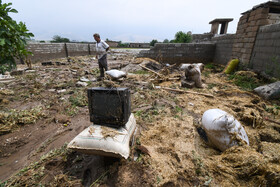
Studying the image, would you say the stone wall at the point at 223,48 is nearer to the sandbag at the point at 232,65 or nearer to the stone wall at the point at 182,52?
the stone wall at the point at 182,52

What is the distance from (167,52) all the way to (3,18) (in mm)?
8013

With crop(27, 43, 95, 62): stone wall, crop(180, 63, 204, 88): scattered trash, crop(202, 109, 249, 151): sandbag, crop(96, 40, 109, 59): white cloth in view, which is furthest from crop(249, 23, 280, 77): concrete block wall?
crop(27, 43, 95, 62): stone wall

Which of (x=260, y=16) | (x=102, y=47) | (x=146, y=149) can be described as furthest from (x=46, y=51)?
(x=260, y=16)

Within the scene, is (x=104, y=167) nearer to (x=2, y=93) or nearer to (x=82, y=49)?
(x=2, y=93)

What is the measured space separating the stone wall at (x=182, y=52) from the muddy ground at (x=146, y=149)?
5705 mm

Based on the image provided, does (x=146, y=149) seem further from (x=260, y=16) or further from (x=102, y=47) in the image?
(x=260, y=16)

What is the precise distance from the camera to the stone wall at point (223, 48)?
725 centimetres

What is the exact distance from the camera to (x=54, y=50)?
930 centimetres

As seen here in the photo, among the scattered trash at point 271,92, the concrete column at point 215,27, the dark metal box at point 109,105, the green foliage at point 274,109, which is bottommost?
the green foliage at point 274,109

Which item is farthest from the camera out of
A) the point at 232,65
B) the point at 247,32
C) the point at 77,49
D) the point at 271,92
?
the point at 77,49

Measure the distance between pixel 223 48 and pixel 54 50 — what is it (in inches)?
444

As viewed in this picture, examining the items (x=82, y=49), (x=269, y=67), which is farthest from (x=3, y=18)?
(x=82, y=49)

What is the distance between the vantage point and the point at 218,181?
145 centimetres

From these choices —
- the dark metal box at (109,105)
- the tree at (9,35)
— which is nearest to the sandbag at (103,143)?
the dark metal box at (109,105)
